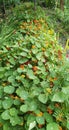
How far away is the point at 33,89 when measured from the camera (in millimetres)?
2428

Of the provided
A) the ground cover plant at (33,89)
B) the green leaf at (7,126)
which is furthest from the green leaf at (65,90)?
the green leaf at (7,126)

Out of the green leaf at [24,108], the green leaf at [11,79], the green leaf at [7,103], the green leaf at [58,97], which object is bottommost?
the green leaf at [7,103]

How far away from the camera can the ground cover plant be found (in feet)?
7.35

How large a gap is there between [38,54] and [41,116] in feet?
3.06

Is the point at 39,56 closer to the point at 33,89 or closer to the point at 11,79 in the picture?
the point at 11,79

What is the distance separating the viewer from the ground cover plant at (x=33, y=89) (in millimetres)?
2240

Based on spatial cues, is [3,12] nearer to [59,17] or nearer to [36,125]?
[59,17]

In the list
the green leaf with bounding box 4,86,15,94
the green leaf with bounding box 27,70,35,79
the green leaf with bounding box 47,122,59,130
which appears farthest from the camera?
the green leaf with bounding box 27,70,35,79

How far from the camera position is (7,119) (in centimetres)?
231

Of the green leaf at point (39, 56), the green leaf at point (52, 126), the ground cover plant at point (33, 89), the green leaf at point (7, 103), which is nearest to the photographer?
the green leaf at point (52, 126)

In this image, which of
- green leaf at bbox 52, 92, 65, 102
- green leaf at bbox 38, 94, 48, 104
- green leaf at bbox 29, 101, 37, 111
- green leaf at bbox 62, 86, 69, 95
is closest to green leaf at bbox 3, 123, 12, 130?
green leaf at bbox 29, 101, 37, 111

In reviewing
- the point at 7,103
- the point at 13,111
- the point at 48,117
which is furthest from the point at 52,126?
the point at 7,103

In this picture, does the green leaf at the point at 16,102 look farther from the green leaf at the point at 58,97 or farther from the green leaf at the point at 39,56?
the green leaf at the point at 39,56

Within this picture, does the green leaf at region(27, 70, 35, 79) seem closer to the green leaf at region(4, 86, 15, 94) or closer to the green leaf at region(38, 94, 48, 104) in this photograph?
the green leaf at region(4, 86, 15, 94)
